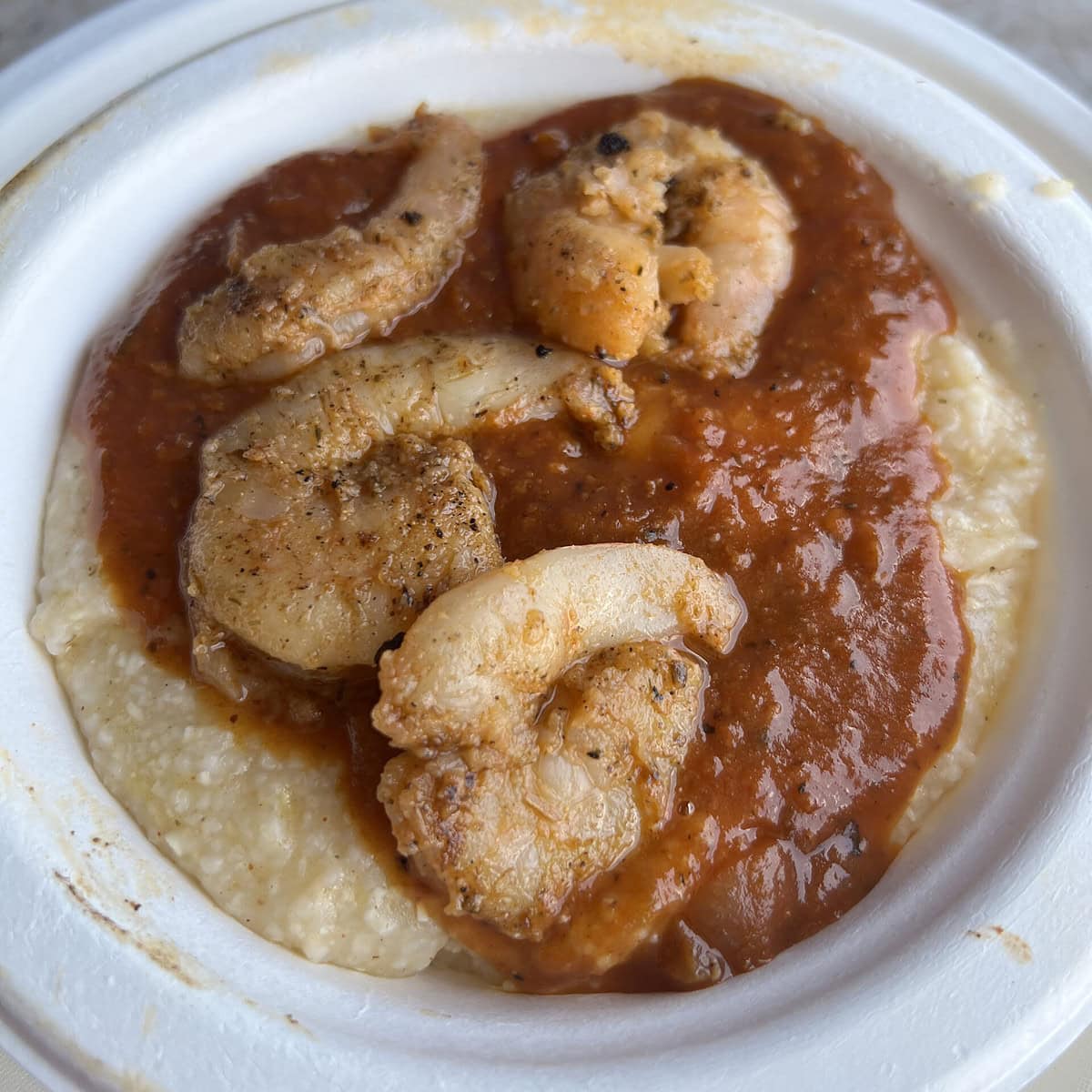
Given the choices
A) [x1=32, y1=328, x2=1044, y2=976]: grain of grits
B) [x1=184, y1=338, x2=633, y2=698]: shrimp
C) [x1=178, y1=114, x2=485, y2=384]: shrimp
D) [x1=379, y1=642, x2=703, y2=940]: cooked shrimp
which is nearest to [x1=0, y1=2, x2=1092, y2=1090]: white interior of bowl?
[x1=32, y1=328, x2=1044, y2=976]: grain of grits

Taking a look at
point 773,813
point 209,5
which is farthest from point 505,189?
point 773,813

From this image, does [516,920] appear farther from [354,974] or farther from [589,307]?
[589,307]

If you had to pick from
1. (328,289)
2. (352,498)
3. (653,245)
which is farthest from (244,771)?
(653,245)

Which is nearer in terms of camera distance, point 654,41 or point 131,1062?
point 131,1062

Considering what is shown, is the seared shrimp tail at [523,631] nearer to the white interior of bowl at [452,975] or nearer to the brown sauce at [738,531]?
the brown sauce at [738,531]

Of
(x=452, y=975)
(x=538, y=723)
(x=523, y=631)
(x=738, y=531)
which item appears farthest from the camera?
(x=738, y=531)

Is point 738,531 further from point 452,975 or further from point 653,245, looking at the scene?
point 452,975

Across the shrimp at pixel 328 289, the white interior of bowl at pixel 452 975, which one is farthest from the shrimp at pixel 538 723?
the shrimp at pixel 328 289
